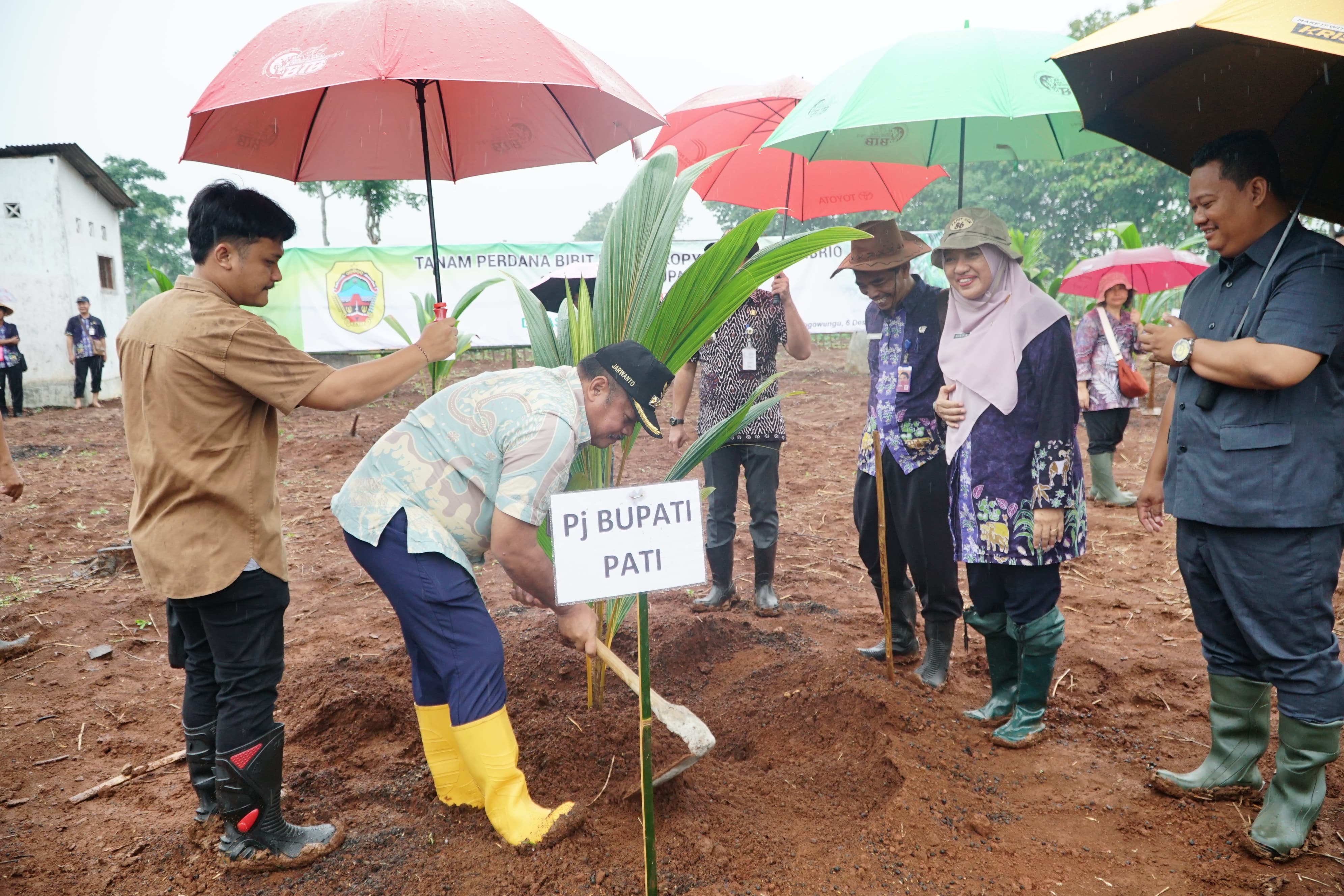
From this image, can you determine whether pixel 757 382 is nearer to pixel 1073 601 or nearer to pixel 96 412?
pixel 1073 601

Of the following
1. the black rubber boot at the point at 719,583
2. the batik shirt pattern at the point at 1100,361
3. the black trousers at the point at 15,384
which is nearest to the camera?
the black rubber boot at the point at 719,583

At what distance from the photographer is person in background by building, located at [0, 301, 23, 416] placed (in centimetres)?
984

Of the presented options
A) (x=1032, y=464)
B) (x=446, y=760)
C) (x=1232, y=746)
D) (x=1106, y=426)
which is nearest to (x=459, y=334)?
(x=446, y=760)

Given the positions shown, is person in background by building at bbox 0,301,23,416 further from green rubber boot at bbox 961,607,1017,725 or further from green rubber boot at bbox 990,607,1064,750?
green rubber boot at bbox 990,607,1064,750

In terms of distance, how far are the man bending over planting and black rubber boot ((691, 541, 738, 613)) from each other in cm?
188

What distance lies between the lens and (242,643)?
199 cm

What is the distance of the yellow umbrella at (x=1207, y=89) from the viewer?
1.91 metres

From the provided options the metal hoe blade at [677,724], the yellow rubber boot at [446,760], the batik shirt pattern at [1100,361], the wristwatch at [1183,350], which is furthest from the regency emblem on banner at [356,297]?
the wristwatch at [1183,350]

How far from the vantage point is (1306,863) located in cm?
198

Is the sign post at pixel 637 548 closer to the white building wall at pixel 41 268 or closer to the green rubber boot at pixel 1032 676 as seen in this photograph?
the green rubber boot at pixel 1032 676

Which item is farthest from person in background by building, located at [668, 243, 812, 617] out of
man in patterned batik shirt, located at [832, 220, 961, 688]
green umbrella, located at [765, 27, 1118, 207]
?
green umbrella, located at [765, 27, 1118, 207]

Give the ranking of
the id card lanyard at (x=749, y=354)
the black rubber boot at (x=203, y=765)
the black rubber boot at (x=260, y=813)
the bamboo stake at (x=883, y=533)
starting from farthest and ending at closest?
1. the id card lanyard at (x=749, y=354)
2. the bamboo stake at (x=883, y=533)
3. the black rubber boot at (x=203, y=765)
4. the black rubber boot at (x=260, y=813)

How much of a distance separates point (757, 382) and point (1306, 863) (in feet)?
8.35

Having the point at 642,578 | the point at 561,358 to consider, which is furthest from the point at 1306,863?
the point at 561,358
